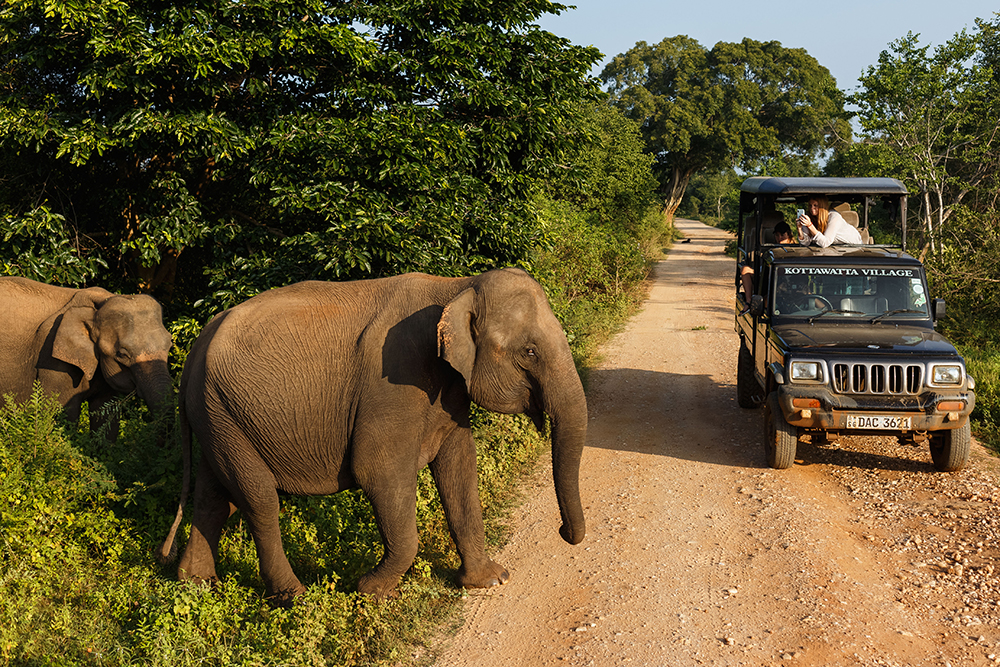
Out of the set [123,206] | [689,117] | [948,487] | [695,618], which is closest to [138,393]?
[123,206]

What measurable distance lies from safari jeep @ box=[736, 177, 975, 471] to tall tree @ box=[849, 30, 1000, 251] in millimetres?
9338

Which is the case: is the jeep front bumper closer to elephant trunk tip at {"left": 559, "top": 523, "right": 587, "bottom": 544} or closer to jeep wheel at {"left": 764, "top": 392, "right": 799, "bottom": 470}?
jeep wheel at {"left": 764, "top": 392, "right": 799, "bottom": 470}

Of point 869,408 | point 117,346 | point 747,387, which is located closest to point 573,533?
point 869,408

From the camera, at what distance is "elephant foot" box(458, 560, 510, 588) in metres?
5.69

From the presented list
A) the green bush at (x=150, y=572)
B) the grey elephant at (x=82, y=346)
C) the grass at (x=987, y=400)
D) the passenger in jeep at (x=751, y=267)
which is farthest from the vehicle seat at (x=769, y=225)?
the grey elephant at (x=82, y=346)

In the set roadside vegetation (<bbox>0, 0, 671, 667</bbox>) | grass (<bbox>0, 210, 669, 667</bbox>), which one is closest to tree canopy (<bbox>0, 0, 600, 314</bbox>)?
roadside vegetation (<bbox>0, 0, 671, 667</bbox>)

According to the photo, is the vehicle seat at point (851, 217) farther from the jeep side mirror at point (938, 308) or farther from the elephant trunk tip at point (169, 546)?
the elephant trunk tip at point (169, 546)

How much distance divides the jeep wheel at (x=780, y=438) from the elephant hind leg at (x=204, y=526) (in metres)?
5.16

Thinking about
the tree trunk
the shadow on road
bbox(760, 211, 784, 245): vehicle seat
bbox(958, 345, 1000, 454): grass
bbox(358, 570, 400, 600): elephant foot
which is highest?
bbox(760, 211, 784, 245): vehicle seat

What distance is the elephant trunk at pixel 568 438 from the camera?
187 inches

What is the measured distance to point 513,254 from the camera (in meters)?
8.66

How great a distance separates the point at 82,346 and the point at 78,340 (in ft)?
0.23

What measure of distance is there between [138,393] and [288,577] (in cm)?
327

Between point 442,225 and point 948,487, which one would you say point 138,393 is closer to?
point 442,225
